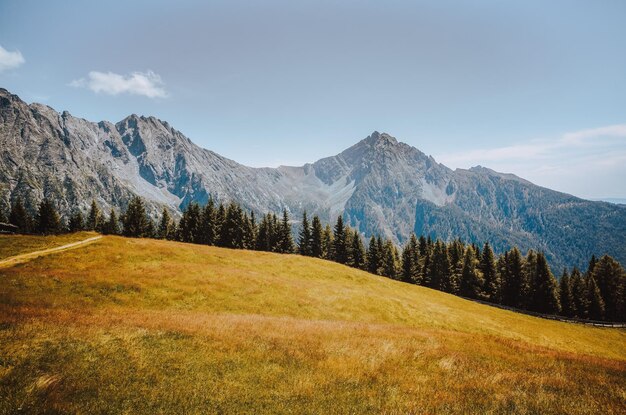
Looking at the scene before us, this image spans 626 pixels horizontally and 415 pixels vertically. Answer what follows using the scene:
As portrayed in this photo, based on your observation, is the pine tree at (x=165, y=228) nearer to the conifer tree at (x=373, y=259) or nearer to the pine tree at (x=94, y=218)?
the pine tree at (x=94, y=218)

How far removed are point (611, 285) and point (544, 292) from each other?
15.0 metres

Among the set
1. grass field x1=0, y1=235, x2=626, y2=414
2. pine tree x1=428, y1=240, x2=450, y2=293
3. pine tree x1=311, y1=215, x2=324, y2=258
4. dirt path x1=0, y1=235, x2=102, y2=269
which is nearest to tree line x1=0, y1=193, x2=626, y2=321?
pine tree x1=311, y1=215, x2=324, y2=258

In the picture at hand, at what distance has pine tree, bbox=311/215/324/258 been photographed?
96769 millimetres

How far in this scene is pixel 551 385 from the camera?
35.6 feet

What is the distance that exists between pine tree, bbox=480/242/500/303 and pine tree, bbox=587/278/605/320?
18.0 m

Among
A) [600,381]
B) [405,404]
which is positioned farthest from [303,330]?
[600,381]

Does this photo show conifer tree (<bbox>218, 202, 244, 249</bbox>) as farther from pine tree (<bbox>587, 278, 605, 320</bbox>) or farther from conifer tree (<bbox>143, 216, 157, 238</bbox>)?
pine tree (<bbox>587, 278, 605, 320</bbox>)

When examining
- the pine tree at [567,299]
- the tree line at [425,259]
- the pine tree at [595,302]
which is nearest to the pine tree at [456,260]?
the tree line at [425,259]

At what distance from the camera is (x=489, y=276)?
274ft

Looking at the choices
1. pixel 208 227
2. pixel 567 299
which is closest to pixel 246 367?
pixel 208 227

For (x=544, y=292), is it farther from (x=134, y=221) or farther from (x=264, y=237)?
(x=134, y=221)

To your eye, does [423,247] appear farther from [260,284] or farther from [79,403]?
[79,403]

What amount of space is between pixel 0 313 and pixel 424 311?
35.1m

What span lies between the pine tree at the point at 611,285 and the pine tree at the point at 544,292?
9.43 metres
